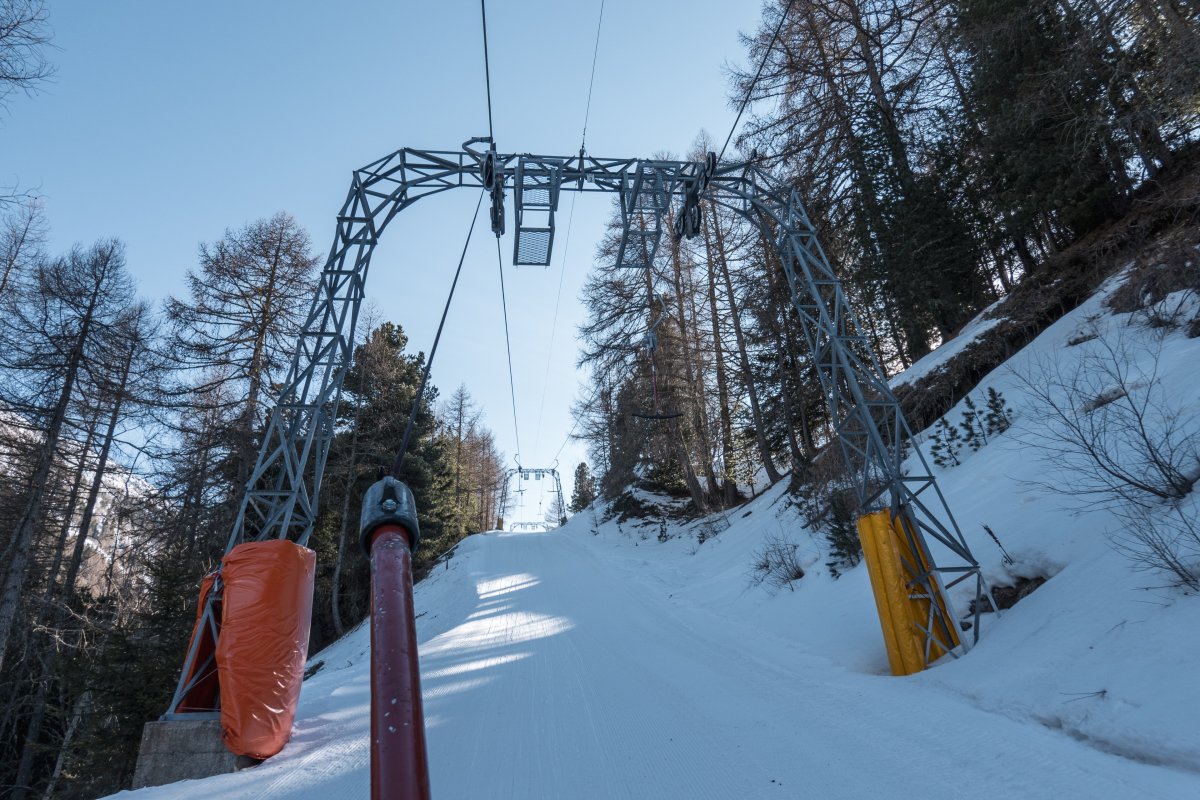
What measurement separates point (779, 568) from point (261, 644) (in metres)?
7.96

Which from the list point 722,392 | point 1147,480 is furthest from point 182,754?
point 722,392

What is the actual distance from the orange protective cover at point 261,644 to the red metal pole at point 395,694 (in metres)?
4.11

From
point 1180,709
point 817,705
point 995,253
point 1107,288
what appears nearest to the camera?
point 1180,709

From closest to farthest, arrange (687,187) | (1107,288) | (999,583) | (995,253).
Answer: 1. (999,583)
2. (687,187)
3. (1107,288)
4. (995,253)

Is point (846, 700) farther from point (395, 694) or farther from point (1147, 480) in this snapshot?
point (395, 694)

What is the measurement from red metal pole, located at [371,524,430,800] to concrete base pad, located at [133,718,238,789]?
178 inches

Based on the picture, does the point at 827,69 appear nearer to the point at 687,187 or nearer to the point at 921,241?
the point at 921,241

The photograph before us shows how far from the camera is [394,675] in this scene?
3.33 ft

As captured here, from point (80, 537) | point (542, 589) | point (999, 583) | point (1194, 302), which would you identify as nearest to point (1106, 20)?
point (1194, 302)

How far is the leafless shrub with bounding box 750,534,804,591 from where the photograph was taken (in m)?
9.54

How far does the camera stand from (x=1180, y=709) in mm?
2906

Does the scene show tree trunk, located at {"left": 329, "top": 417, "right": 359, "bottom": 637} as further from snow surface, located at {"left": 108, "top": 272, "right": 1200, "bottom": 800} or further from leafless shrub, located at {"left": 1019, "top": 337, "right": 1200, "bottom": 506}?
leafless shrub, located at {"left": 1019, "top": 337, "right": 1200, "bottom": 506}

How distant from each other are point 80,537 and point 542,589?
42.3 feet

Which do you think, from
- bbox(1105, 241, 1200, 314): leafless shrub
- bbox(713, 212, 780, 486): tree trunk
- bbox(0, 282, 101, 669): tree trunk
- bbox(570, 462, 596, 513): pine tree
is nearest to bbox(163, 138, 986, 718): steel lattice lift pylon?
bbox(1105, 241, 1200, 314): leafless shrub
